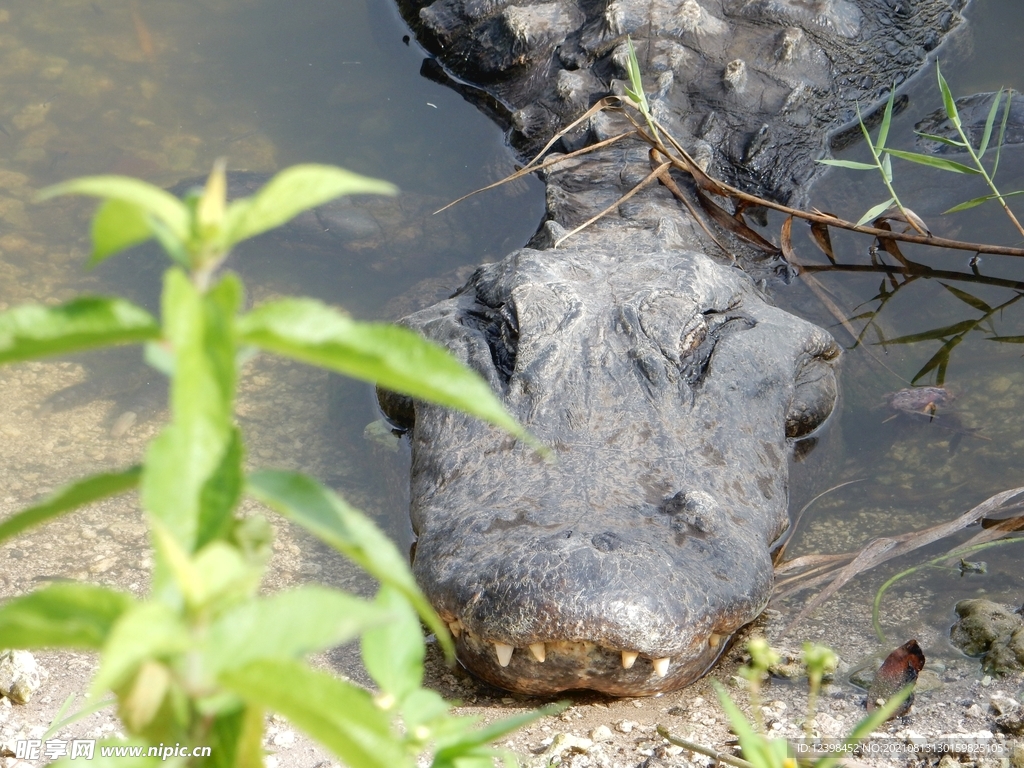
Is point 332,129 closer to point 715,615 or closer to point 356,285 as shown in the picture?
point 356,285

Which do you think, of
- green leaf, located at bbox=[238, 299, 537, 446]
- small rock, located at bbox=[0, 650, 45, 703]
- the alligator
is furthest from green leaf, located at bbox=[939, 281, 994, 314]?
green leaf, located at bbox=[238, 299, 537, 446]

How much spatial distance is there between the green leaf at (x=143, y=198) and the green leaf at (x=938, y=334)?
4645 millimetres

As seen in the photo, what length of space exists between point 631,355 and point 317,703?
295cm

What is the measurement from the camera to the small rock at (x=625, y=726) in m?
2.55

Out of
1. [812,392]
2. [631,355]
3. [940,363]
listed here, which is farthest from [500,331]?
[940,363]

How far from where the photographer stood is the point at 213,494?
682 millimetres

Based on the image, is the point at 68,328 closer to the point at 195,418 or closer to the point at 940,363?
the point at 195,418

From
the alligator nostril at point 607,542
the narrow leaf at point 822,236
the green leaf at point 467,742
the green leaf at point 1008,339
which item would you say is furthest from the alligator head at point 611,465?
the green leaf at point 467,742

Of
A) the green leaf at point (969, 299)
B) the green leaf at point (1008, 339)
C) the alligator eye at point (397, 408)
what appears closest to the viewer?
the alligator eye at point (397, 408)

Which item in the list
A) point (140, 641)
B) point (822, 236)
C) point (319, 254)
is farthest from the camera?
point (319, 254)

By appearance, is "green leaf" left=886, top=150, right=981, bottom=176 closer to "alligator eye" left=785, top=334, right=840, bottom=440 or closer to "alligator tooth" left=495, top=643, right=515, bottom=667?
"alligator eye" left=785, top=334, right=840, bottom=440

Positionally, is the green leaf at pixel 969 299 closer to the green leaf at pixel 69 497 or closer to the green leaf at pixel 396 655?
the green leaf at pixel 396 655

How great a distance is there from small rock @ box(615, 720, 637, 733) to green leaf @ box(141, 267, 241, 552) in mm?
2136

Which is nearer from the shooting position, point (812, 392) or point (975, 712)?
point (975, 712)
